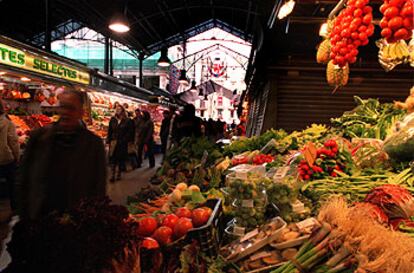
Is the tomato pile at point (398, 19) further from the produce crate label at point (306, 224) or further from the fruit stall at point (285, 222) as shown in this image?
the produce crate label at point (306, 224)

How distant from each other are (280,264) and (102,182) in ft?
5.47

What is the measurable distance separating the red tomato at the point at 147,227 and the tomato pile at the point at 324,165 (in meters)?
1.41

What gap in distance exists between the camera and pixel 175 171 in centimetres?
486

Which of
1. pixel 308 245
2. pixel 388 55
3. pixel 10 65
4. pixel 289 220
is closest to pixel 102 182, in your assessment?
pixel 289 220

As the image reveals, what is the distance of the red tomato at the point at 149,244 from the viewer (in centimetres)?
199

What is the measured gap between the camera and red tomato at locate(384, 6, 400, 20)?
2.41 m

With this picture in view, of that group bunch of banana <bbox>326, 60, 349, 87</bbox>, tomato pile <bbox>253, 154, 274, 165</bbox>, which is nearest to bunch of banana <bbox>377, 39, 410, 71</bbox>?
bunch of banana <bbox>326, 60, 349, 87</bbox>

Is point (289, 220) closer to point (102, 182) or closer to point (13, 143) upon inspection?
point (102, 182)

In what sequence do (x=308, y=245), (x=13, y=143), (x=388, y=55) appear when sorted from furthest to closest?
1. (x=13, y=143)
2. (x=388, y=55)
3. (x=308, y=245)

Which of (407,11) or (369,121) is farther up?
(407,11)

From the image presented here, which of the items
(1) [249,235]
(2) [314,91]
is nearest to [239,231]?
(1) [249,235]

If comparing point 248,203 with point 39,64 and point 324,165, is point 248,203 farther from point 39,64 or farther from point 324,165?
point 39,64

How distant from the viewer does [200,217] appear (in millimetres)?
2434

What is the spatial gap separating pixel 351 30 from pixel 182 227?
214 cm
